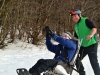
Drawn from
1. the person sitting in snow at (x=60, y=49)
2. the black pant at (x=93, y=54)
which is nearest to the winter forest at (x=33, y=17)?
the black pant at (x=93, y=54)

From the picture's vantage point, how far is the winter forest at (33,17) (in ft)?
36.0

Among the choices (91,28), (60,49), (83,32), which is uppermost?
(91,28)

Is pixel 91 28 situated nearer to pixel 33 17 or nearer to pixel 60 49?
pixel 60 49

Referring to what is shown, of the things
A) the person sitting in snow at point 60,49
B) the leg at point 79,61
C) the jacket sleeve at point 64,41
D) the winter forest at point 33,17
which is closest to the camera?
the person sitting in snow at point 60,49

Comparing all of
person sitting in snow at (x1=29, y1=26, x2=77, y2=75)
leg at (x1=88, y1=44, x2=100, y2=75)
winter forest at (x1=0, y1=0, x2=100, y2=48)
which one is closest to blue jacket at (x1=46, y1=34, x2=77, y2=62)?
person sitting in snow at (x1=29, y1=26, x2=77, y2=75)

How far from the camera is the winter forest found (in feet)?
36.0

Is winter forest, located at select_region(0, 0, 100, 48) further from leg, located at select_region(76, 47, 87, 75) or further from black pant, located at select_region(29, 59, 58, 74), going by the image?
black pant, located at select_region(29, 59, 58, 74)

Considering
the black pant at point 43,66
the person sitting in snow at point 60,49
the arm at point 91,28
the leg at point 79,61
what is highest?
the arm at point 91,28

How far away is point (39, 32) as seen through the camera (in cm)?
1375

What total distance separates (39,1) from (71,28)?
4322 mm

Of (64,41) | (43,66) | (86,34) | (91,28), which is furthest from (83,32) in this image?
(43,66)

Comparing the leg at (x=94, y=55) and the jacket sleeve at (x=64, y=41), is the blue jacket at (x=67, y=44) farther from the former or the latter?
the leg at (x=94, y=55)

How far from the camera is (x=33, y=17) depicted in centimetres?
1265

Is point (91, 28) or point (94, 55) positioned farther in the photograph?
point (94, 55)
